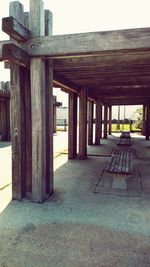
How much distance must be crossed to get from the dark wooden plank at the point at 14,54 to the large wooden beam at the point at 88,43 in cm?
23

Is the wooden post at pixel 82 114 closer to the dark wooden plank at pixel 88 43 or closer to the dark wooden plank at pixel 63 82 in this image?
the dark wooden plank at pixel 63 82

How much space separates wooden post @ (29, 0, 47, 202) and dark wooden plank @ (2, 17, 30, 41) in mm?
181

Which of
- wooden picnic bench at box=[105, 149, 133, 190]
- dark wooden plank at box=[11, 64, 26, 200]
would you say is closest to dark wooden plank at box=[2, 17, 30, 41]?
dark wooden plank at box=[11, 64, 26, 200]

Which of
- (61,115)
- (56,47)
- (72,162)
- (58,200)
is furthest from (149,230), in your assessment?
(61,115)

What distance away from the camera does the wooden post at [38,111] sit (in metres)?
3.69

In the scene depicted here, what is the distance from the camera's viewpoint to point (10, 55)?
3105 mm

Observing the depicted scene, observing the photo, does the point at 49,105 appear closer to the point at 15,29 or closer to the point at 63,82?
the point at 15,29

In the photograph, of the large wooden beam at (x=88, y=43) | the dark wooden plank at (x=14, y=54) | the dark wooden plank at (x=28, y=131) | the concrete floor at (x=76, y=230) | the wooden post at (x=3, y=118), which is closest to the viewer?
the concrete floor at (x=76, y=230)

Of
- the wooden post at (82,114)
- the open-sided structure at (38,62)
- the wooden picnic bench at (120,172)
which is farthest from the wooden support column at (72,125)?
the open-sided structure at (38,62)

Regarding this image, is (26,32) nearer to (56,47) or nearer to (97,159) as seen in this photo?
(56,47)

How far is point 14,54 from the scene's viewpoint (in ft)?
10.4

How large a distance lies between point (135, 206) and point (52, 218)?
1.44 metres

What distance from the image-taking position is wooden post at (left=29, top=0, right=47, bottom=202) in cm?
369

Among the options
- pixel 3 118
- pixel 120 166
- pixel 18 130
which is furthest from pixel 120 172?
pixel 3 118
